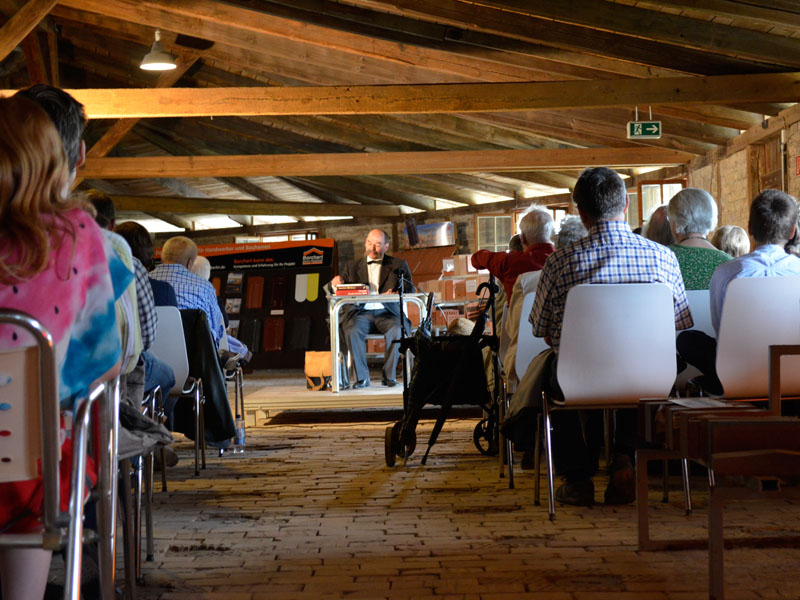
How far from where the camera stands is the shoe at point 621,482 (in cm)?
329

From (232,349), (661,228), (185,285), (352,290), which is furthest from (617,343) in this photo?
(352,290)

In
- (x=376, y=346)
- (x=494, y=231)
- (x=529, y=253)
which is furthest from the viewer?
(x=494, y=231)

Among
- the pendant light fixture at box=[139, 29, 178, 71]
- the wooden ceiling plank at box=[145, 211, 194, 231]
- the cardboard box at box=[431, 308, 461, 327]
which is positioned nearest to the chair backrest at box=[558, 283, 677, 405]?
the pendant light fixture at box=[139, 29, 178, 71]

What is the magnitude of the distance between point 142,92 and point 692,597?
7296mm

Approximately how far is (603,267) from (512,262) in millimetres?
1554

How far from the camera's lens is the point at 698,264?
3721 mm

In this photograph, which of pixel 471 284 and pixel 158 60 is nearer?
pixel 158 60

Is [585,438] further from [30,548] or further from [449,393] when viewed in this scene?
[30,548]

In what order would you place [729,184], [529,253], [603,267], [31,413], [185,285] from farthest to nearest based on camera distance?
[729,184], [185,285], [529,253], [603,267], [31,413]

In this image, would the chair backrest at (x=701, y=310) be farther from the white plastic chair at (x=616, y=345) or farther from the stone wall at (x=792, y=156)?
the stone wall at (x=792, y=156)

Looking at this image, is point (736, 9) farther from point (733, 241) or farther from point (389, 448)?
point (389, 448)

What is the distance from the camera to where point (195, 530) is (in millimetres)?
3115

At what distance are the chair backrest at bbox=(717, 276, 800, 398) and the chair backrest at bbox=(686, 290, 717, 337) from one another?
2.52 ft

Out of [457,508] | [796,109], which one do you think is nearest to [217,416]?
[457,508]
